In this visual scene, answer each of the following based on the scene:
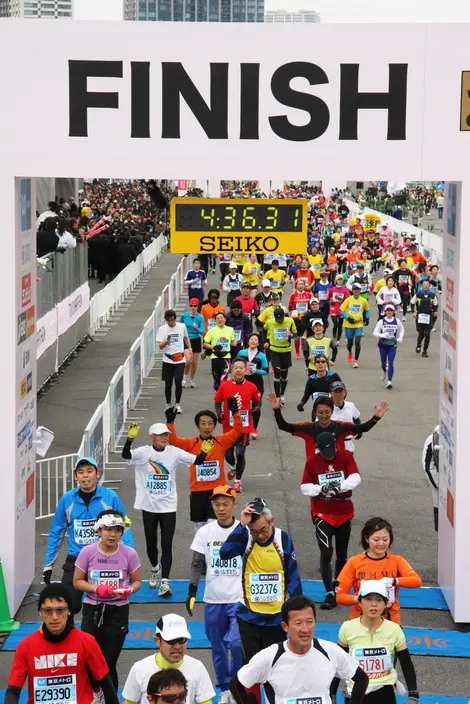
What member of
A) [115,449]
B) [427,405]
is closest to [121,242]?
[427,405]

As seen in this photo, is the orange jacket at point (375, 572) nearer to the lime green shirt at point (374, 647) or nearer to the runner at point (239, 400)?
the lime green shirt at point (374, 647)

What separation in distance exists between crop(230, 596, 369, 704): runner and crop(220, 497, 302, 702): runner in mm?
1665

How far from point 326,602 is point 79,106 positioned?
193 inches

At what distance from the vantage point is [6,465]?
11.1m

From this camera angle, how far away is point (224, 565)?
9.05 meters

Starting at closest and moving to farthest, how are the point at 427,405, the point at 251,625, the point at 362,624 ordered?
the point at 362,624
the point at 251,625
the point at 427,405

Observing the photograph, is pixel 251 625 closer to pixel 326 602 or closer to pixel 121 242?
pixel 326 602

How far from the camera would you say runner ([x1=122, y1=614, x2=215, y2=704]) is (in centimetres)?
675

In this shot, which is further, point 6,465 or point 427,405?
point 427,405

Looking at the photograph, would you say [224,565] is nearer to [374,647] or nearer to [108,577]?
[108,577]

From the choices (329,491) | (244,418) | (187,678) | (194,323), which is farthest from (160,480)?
(194,323)

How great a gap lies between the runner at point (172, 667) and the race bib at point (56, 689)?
0.48 m

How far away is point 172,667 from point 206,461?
5080mm

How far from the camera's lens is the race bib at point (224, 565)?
9039 millimetres
